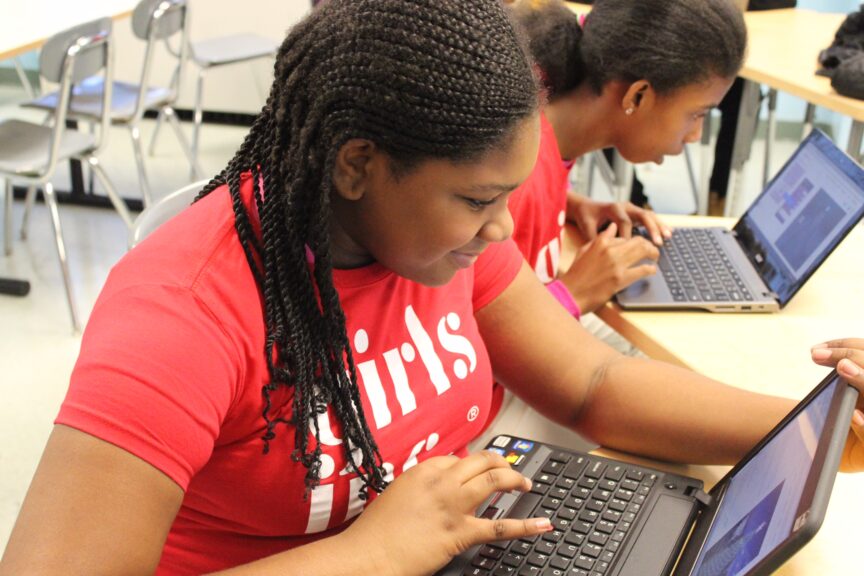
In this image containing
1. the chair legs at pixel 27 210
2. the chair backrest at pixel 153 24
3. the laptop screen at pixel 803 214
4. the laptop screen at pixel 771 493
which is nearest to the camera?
the laptop screen at pixel 771 493

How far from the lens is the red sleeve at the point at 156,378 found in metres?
0.76

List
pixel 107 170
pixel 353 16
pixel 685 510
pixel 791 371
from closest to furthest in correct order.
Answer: pixel 353 16, pixel 685 510, pixel 791 371, pixel 107 170

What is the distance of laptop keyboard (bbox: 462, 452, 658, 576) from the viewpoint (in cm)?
88

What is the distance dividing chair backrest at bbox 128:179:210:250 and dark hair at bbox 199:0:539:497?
0.31 m

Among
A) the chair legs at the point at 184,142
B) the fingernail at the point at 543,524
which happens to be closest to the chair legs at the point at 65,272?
the chair legs at the point at 184,142

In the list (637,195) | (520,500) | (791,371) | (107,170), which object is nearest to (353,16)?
(520,500)

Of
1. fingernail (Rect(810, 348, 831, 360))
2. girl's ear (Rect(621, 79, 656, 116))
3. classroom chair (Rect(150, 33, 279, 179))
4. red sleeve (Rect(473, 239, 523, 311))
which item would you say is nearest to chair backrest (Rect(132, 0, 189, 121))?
classroom chair (Rect(150, 33, 279, 179))

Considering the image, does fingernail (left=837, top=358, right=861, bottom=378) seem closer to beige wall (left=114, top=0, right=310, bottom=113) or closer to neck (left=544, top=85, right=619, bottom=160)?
neck (left=544, top=85, right=619, bottom=160)

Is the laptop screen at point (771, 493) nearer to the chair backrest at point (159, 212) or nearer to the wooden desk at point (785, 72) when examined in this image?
the chair backrest at point (159, 212)

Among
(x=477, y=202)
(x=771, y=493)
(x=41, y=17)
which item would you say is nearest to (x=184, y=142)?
(x=41, y=17)

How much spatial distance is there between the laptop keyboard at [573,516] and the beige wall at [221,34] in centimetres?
381

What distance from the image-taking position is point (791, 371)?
1.30 m

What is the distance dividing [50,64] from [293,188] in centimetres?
217

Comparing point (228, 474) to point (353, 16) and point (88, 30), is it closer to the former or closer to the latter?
point (353, 16)
